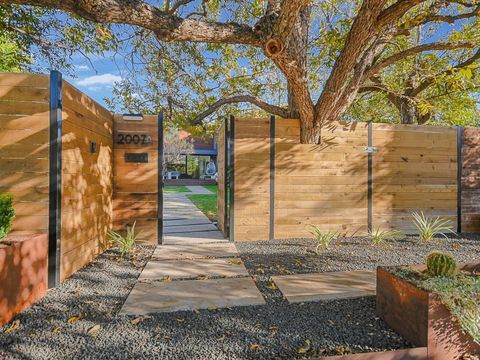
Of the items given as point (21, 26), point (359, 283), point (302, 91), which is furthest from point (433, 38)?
point (21, 26)

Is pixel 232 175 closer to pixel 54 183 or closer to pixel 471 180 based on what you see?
pixel 54 183

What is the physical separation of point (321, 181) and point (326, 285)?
2.59 m

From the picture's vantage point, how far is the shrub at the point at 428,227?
199 inches

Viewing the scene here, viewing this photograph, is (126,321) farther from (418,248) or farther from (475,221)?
(475,221)

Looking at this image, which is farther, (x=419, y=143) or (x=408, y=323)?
(x=419, y=143)

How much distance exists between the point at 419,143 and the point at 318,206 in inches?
99.9

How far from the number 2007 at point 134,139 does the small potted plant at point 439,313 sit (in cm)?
430

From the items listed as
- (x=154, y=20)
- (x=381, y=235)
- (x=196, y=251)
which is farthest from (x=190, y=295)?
(x=381, y=235)

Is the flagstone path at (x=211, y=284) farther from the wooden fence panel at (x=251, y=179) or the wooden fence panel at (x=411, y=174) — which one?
the wooden fence panel at (x=411, y=174)

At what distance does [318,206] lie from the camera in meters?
5.31

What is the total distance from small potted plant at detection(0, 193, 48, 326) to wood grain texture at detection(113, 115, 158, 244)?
202cm

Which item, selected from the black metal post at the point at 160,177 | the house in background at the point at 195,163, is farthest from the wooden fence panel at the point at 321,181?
the house in background at the point at 195,163

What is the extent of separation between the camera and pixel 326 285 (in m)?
3.11

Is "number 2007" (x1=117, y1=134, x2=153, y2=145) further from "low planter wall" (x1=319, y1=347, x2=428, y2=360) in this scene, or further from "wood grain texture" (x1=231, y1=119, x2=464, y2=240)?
"low planter wall" (x1=319, y1=347, x2=428, y2=360)
